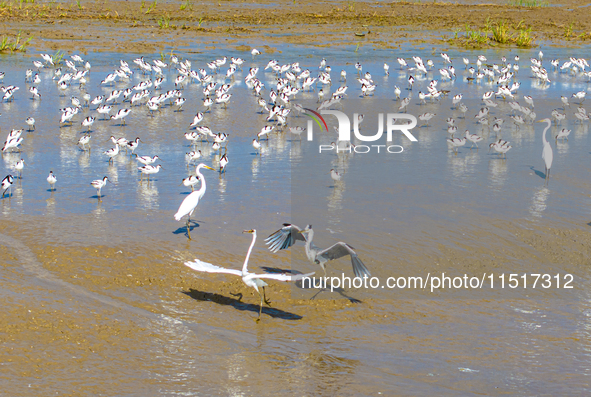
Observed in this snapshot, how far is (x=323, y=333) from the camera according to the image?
8305 mm

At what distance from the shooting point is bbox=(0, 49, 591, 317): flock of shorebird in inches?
539

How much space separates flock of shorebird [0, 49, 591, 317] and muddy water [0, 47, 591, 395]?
42 centimetres

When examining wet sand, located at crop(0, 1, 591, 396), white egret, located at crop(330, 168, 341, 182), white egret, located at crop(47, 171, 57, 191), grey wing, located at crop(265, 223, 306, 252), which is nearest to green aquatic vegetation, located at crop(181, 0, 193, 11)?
white egret, located at crop(47, 171, 57, 191)

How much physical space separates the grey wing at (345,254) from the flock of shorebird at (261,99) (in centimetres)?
Result: 1

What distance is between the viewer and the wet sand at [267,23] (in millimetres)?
32750

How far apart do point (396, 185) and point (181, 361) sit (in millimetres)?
7448

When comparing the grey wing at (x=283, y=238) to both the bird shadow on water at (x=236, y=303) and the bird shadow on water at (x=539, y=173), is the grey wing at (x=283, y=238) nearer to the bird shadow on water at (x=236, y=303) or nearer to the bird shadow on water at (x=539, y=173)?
the bird shadow on water at (x=236, y=303)

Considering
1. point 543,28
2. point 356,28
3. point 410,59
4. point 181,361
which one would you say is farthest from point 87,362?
point 543,28

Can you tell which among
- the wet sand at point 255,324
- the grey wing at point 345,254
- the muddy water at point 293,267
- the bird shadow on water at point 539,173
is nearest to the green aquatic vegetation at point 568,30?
the muddy water at point 293,267

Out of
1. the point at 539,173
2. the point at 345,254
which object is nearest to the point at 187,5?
the point at 539,173

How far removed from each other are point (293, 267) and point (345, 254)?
1.35 meters

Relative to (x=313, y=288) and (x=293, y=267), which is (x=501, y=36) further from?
(x=313, y=288)

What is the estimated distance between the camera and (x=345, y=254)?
9.18 m

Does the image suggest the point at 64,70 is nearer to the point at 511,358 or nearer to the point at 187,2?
the point at 187,2
